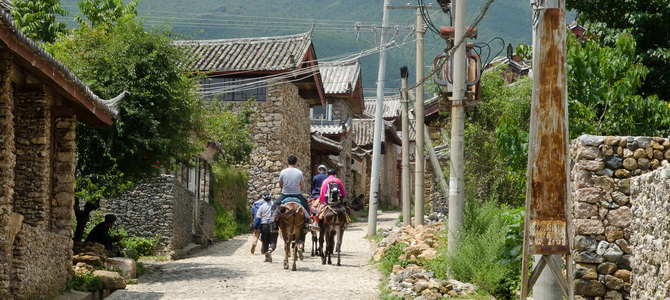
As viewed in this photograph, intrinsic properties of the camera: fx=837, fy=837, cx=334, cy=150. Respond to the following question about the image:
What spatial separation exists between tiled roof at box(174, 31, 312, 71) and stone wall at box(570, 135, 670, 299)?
70.4 ft

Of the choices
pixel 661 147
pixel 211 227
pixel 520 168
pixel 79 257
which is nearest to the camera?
pixel 661 147

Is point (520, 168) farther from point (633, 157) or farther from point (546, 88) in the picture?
point (546, 88)

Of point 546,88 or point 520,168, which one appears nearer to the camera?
point 546,88

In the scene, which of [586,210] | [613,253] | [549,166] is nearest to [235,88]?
[586,210]

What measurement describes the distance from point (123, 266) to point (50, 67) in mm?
5085

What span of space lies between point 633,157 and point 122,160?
386 inches

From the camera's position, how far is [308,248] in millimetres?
24078

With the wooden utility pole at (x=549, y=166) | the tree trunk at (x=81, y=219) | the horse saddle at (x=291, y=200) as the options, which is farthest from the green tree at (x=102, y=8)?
the wooden utility pole at (x=549, y=166)

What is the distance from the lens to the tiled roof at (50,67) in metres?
9.64

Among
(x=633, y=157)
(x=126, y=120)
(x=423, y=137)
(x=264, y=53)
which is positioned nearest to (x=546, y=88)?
(x=633, y=157)

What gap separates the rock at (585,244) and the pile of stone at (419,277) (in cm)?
167

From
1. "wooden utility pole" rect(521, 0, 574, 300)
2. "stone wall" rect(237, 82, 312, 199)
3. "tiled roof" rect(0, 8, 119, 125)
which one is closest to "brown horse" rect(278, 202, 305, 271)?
"tiled roof" rect(0, 8, 119, 125)

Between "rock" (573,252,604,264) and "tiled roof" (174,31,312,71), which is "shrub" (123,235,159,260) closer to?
"rock" (573,252,604,264)

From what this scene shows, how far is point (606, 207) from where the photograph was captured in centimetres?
1205
